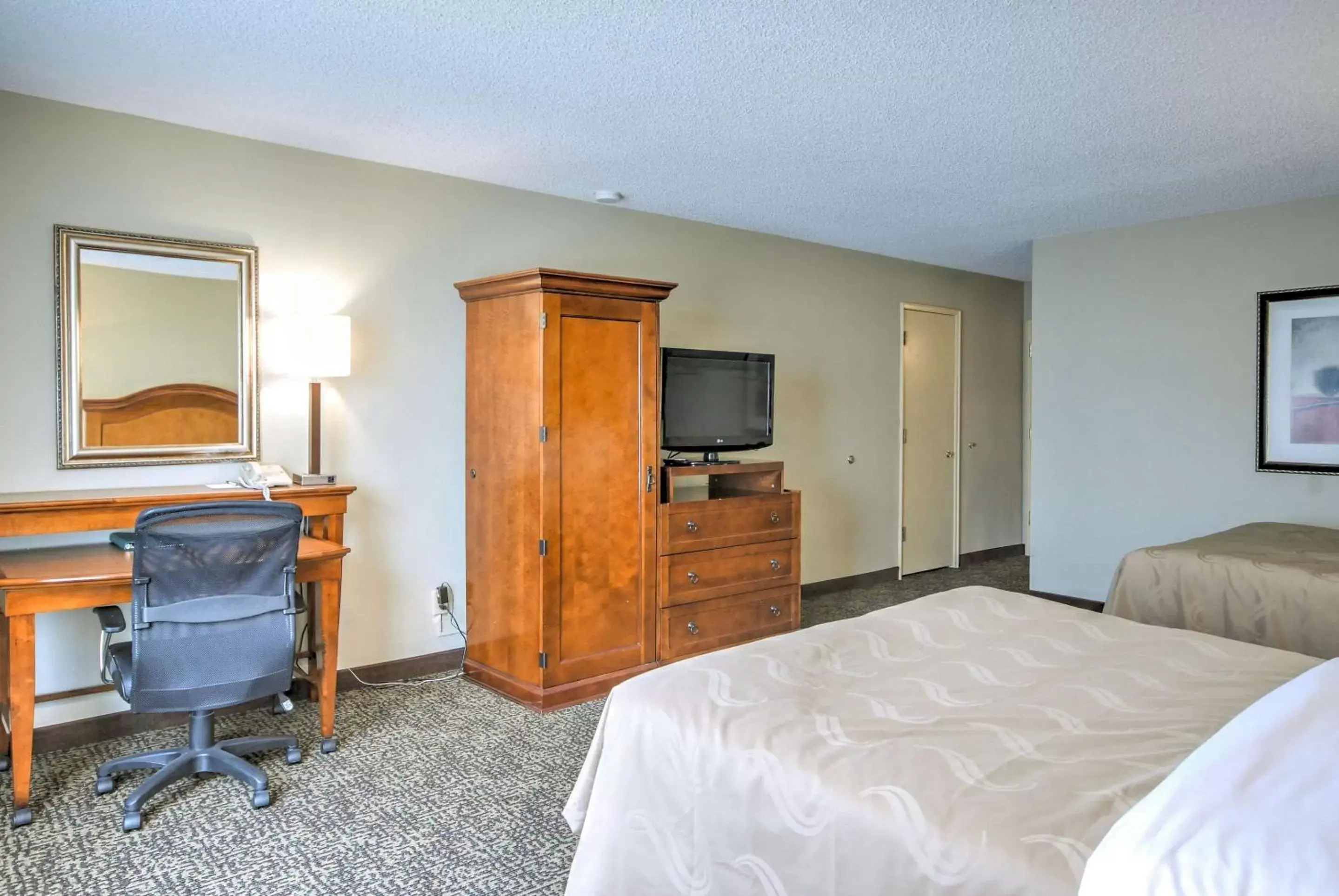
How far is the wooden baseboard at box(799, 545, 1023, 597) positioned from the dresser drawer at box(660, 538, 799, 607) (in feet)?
2.10

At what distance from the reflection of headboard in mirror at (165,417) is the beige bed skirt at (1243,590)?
3724 mm

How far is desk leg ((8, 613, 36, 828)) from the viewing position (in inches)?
103

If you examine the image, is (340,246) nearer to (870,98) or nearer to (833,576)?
(870,98)

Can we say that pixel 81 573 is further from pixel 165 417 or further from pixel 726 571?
pixel 726 571

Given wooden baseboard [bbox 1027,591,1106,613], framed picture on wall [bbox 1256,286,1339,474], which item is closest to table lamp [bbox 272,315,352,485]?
wooden baseboard [bbox 1027,591,1106,613]

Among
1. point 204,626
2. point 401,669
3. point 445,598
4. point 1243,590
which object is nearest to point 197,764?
point 204,626

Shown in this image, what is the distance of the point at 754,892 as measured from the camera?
154 centimetres

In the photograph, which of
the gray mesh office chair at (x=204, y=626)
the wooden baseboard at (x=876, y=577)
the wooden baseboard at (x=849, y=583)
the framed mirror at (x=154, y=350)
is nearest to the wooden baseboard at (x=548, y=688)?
the gray mesh office chair at (x=204, y=626)

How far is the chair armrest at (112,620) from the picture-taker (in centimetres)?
266

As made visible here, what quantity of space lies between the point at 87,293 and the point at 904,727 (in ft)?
10.6

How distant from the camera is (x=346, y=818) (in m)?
2.68

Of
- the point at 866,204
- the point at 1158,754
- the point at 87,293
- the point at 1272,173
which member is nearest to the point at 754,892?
the point at 1158,754

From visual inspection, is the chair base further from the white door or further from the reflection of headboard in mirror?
the white door

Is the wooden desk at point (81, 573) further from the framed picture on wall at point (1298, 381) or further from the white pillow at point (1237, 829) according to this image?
the framed picture on wall at point (1298, 381)
